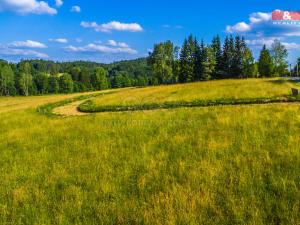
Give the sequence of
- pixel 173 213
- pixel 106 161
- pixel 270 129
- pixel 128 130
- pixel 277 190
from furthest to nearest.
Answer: pixel 128 130, pixel 270 129, pixel 106 161, pixel 277 190, pixel 173 213

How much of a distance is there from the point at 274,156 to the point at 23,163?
780cm

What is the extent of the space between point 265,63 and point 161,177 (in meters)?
81.0

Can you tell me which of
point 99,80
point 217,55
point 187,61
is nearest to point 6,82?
point 99,80

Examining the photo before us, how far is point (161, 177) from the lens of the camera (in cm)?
708

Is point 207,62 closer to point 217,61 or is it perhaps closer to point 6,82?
Answer: point 217,61

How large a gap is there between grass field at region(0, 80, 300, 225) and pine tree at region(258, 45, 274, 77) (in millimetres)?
73954

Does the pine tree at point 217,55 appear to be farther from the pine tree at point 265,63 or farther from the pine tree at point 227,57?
the pine tree at point 265,63

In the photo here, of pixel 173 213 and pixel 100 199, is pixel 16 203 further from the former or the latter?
pixel 173 213

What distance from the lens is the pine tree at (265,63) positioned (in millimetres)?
79562

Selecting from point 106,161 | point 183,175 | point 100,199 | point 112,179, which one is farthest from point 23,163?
point 183,175

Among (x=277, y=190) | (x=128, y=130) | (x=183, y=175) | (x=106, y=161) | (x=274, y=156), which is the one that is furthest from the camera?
(x=128, y=130)

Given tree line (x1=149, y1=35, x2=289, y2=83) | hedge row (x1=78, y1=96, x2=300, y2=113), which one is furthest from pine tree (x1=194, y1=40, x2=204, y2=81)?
hedge row (x1=78, y1=96, x2=300, y2=113)

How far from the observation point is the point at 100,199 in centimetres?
607

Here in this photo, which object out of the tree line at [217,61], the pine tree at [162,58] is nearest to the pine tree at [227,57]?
the tree line at [217,61]
